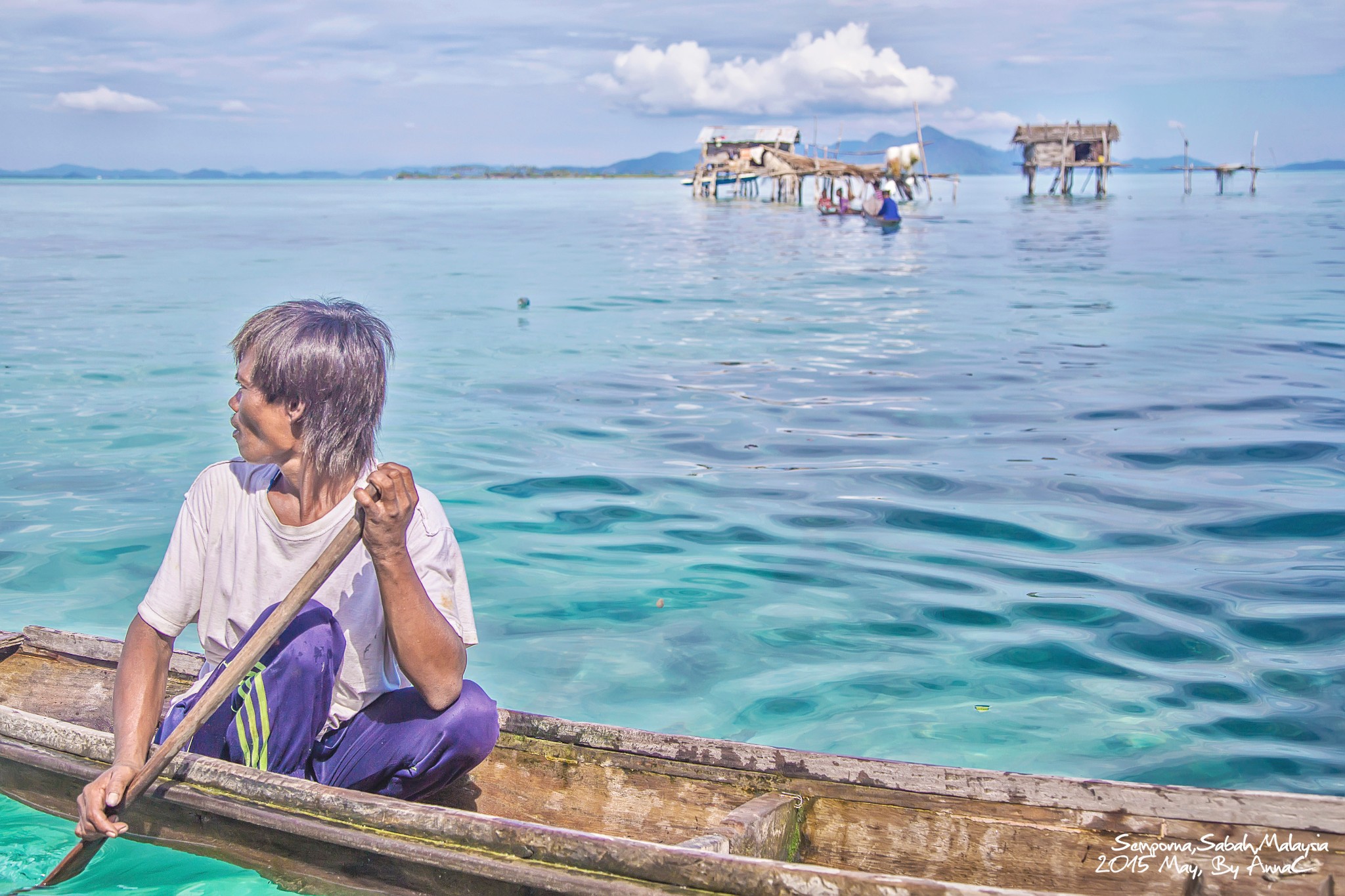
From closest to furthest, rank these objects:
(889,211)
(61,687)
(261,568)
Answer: (261,568) → (61,687) → (889,211)

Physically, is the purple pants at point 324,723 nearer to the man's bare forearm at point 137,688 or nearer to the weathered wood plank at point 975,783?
the man's bare forearm at point 137,688

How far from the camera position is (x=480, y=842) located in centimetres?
270

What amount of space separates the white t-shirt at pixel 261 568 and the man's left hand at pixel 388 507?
0.21m

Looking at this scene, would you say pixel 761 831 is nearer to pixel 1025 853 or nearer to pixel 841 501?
pixel 1025 853

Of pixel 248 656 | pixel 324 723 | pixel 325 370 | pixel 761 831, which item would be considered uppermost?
pixel 325 370

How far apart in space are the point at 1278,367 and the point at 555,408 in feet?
25.2

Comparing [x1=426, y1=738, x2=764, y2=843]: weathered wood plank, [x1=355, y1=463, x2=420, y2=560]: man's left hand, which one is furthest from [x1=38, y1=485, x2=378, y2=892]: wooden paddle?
[x1=426, y1=738, x2=764, y2=843]: weathered wood plank

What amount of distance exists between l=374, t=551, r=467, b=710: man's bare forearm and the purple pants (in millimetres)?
126

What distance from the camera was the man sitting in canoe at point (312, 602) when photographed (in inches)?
105

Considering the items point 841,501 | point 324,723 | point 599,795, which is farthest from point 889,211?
point 324,723

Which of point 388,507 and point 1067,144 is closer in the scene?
point 388,507

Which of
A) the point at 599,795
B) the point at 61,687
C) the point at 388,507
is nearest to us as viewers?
the point at 388,507

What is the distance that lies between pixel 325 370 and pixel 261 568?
555mm

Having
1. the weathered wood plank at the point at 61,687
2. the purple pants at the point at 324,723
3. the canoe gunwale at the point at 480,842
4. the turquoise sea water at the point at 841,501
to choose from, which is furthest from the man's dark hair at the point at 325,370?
the weathered wood plank at the point at 61,687
